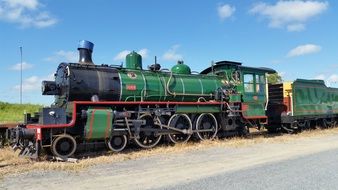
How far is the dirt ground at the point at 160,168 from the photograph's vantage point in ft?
29.3

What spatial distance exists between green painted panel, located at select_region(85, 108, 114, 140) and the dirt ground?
55.9 inches

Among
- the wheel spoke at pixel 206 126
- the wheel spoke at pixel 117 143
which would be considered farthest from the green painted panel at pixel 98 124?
the wheel spoke at pixel 206 126

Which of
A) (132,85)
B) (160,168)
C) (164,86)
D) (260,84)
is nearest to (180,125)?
(164,86)

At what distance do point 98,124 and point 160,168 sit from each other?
140 inches

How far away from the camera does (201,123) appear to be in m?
17.3

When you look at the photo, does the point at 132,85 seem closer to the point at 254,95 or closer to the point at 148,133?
the point at 148,133

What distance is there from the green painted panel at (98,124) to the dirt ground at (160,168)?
142 cm

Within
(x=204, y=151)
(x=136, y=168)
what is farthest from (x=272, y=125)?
(x=136, y=168)

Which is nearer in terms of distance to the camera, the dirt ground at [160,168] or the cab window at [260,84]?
the dirt ground at [160,168]

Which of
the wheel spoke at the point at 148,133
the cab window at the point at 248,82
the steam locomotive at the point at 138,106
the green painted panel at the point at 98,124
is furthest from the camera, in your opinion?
the cab window at the point at 248,82

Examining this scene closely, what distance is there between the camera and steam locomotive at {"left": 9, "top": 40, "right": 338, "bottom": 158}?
43.4ft

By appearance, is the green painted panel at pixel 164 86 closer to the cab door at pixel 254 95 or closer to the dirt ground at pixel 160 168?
the cab door at pixel 254 95

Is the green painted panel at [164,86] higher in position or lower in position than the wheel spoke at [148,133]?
higher

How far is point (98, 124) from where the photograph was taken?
13.6m
